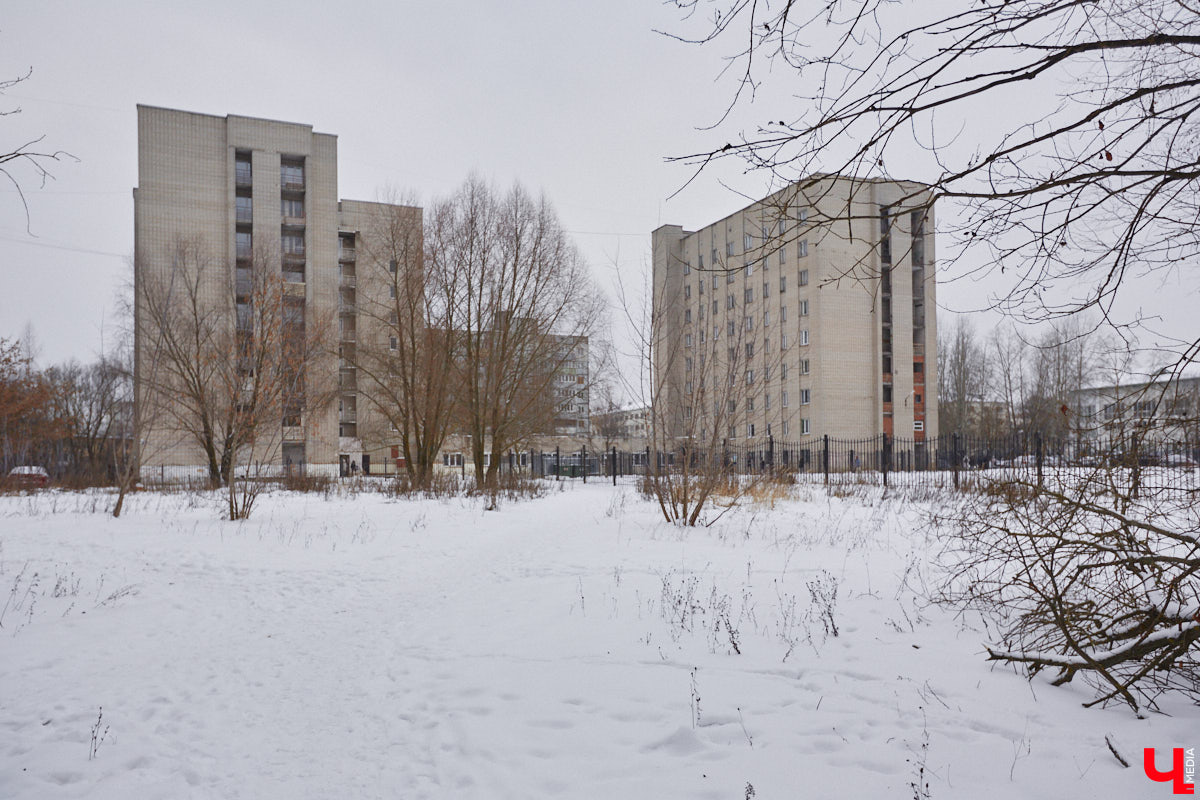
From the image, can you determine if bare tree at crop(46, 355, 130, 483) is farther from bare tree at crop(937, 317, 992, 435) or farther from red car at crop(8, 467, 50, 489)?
bare tree at crop(937, 317, 992, 435)

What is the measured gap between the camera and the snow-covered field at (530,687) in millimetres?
3641

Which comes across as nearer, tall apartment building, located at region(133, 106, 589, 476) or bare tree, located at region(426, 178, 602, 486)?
bare tree, located at region(426, 178, 602, 486)

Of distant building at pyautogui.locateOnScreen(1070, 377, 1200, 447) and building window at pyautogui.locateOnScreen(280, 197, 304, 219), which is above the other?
building window at pyautogui.locateOnScreen(280, 197, 304, 219)

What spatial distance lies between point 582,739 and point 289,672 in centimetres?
267

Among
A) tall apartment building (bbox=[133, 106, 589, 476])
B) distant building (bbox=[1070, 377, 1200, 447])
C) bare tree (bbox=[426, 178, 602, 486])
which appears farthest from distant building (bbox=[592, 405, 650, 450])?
distant building (bbox=[1070, 377, 1200, 447])

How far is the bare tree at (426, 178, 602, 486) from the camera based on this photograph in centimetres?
2566

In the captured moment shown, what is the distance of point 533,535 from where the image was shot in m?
12.9

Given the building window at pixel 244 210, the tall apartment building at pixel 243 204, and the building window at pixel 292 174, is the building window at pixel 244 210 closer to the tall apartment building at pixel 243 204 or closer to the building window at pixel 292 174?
the tall apartment building at pixel 243 204

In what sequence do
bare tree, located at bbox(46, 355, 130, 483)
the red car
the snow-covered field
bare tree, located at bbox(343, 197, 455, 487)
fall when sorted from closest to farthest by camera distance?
the snow-covered field
the red car
bare tree, located at bbox(343, 197, 455, 487)
bare tree, located at bbox(46, 355, 130, 483)

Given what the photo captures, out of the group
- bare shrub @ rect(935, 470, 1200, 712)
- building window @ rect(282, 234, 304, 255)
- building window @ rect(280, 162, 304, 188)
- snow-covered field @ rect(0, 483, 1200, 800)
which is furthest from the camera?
building window @ rect(282, 234, 304, 255)

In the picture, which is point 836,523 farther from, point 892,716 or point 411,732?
point 411,732

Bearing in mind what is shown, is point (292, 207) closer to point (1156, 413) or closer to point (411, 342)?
point (411, 342)

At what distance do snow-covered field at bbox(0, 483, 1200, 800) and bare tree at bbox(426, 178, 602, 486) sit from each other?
54.1 feet

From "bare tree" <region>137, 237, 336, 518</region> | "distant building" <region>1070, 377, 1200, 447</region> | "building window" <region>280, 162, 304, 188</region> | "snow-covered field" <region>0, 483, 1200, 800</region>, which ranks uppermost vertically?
"building window" <region>280, 162, 304, 188</region>
